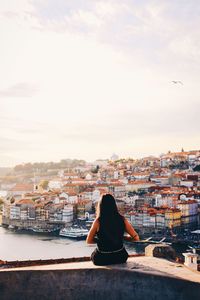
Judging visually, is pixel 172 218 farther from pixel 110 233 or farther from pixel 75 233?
pixel 110 233

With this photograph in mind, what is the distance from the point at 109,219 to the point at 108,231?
0.06 meters

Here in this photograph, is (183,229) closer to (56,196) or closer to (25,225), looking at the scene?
(25,225)

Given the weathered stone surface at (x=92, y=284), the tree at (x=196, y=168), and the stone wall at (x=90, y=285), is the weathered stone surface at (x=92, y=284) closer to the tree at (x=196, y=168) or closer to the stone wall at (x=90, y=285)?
the stone wall at (x=90, y=285)

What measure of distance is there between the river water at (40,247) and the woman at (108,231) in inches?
587

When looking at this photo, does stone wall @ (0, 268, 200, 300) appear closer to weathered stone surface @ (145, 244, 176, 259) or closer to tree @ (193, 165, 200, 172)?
weathered stone surface @ (145, 244, 176, 259)

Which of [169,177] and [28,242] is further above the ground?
[169,177]

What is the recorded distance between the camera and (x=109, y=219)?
101 inches

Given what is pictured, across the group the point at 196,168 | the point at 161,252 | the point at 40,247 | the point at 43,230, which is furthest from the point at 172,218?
the point at 161,252

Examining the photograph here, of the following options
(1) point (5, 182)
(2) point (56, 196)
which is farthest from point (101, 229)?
(1) point (5, 182)

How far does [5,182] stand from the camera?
72.3 meters

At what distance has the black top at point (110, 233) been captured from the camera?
256cm

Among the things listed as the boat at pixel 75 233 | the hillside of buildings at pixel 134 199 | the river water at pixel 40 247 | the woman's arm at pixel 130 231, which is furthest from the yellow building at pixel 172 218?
the woman's arm at pixel 130 231

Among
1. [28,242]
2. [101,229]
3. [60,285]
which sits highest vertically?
[101,229]

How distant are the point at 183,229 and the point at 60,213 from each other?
7.56 m
